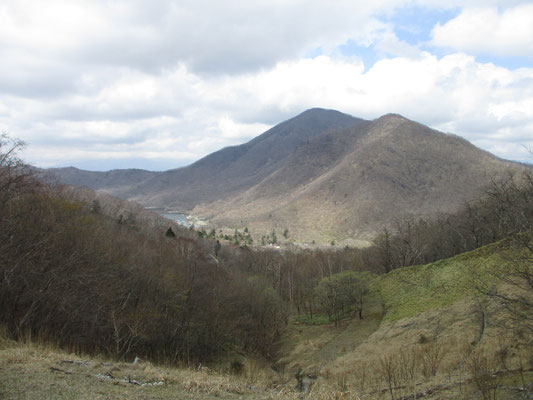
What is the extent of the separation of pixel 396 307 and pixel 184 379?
23394 millimetres

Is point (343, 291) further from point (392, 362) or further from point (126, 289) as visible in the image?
point (126, 289)

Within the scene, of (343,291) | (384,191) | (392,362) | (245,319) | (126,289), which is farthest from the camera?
(384,191)

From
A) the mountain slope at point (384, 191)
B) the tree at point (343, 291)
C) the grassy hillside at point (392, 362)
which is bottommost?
the tree at point (343, 291)

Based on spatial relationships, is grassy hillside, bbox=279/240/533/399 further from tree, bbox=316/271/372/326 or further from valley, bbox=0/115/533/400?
tree, bbox=316/271/372/326

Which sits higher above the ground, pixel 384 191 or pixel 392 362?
pixel 384 191

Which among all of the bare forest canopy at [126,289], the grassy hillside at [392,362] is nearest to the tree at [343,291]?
the bare forest canopy at [126,289]

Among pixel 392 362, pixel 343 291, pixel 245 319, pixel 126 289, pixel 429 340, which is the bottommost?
pixel 245 319

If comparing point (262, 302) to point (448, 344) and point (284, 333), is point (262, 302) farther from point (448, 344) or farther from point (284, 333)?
point (448, 344)

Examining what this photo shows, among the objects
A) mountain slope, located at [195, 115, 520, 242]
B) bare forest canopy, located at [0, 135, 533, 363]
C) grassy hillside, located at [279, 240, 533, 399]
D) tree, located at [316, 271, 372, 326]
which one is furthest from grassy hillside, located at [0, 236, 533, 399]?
mountain slope, located at [195, 115, 520, 242]

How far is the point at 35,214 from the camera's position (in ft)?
70.3

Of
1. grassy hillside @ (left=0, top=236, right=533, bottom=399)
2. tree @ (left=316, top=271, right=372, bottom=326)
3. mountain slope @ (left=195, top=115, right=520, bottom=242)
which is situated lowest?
tree @ (left=316, top=271, right=372, bottom=326)

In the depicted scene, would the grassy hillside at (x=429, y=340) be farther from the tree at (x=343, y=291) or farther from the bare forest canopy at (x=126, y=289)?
the bare forest canopy at (x=126, y=289)

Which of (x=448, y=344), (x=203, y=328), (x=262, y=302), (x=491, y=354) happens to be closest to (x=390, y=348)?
(x=448, y=344)

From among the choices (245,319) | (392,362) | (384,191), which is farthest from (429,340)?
(384,191)
